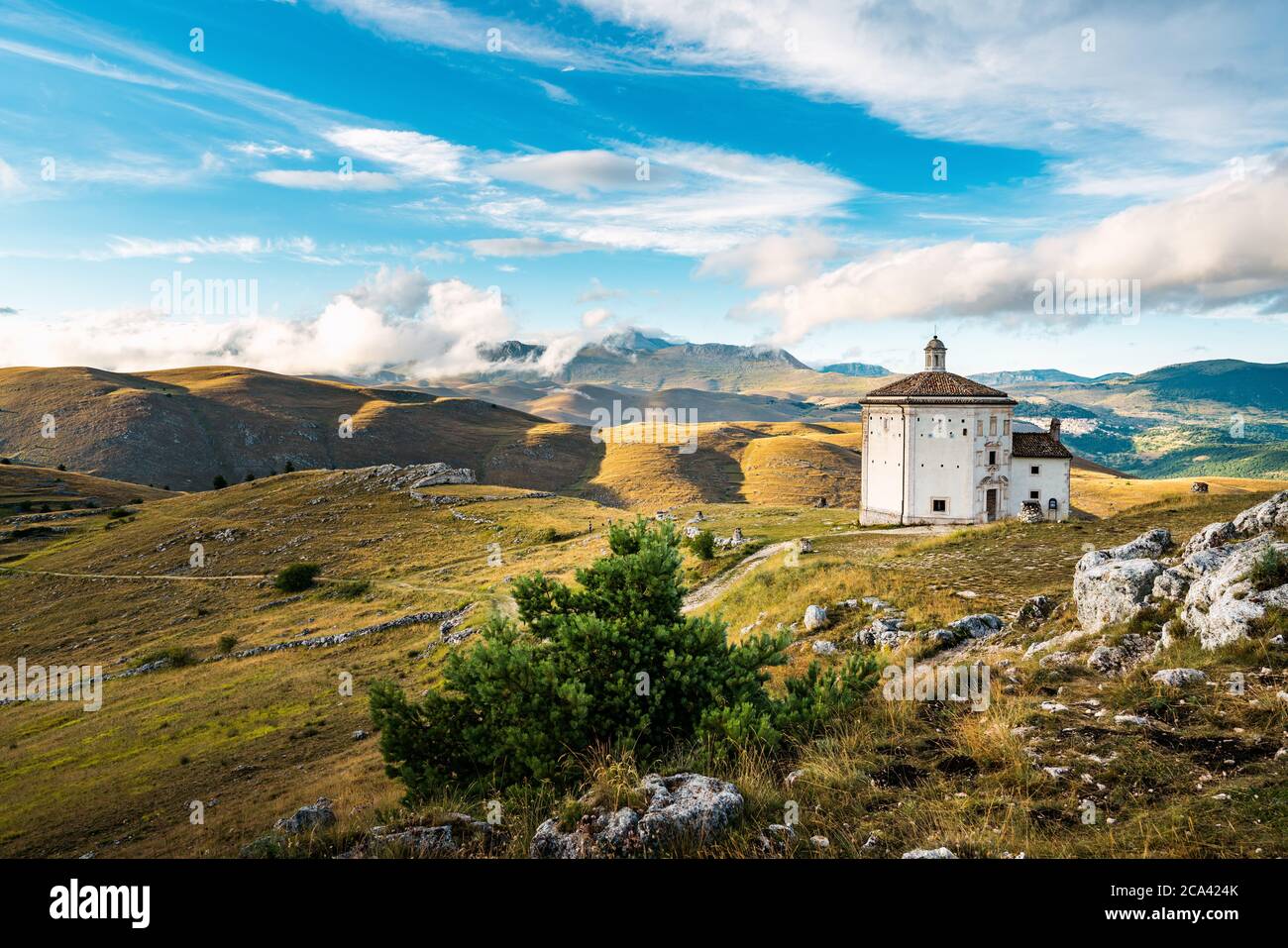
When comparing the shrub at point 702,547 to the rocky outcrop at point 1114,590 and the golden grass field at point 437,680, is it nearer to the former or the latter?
the golden grass field at point 437,680

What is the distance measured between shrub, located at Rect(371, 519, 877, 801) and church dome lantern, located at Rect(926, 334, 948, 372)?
51.5 metres

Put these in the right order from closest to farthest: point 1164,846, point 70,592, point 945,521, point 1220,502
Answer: point 1164,846
point 1220,502
point 945,521
point 70,592

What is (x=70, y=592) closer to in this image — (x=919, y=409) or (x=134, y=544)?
(x=134, y=544)

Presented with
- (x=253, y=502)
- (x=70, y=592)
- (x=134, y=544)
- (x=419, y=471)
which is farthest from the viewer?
(x=419, y=471)

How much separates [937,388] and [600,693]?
50.0 m

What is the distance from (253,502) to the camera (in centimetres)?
10019

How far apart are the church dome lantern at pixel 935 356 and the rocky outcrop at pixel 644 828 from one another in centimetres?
5661

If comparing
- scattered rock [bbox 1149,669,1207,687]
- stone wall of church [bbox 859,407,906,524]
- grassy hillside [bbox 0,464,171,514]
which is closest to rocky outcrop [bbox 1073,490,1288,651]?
scattered rock [bbox 1149,669,1207,687]

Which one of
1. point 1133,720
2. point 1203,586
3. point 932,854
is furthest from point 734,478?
point 932,854

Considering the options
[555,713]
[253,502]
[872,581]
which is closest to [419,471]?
[253,502]

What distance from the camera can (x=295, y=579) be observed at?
219 feet

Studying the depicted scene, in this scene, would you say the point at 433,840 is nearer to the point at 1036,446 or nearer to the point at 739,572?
the point at 739,572
